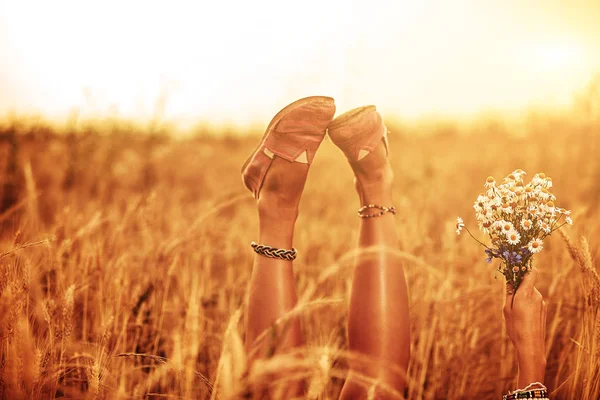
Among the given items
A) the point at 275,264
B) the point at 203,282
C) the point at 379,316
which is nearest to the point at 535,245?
the point at 379,316

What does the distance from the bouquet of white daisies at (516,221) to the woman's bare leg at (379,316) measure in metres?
0.32

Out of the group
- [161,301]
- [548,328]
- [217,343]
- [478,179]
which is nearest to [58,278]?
[161,301]

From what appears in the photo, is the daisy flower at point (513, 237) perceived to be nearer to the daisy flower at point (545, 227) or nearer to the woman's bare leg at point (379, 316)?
the daisy flower at point (545, 227)

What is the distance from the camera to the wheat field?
1207mm

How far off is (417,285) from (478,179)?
10.5ft

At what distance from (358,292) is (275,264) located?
0.28 m

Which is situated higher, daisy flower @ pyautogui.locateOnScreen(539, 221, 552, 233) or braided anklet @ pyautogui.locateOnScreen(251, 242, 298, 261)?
daisy flower @ pyautogui.locateOnScreen(539, 221, 552, 233)

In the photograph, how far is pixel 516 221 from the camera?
1.32m

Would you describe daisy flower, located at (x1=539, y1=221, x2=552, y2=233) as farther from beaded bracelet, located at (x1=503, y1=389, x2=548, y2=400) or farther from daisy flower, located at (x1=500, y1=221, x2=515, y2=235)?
beaded bracelet, located at (x1=503, y1=389, x2=548, y2=400)

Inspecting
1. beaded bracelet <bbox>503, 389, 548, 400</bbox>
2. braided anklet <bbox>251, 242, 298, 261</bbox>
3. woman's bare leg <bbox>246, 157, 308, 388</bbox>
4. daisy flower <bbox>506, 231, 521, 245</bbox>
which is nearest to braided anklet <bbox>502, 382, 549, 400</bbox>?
beaded bracelet <bbox>503, 389, 548, 400</bbox>

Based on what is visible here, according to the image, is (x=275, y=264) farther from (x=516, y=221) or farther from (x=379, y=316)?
(x=516, y=221)

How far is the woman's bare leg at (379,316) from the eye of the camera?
1449 millimetres

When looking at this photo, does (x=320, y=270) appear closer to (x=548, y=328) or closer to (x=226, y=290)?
(x=226, y=290)

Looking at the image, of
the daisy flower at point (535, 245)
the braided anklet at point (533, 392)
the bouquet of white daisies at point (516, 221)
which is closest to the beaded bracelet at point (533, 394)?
the braided anklet at point (533, 392)
